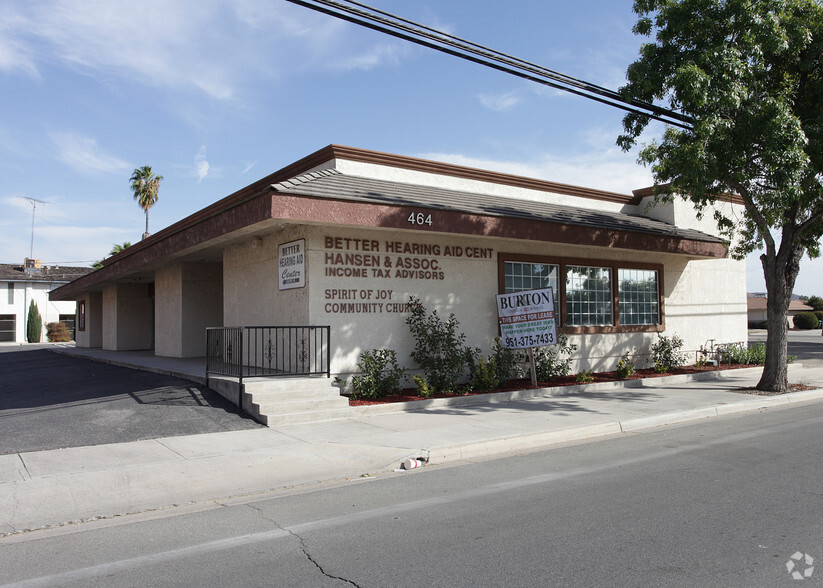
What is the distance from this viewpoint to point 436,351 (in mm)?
12547

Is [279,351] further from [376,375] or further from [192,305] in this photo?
[192,305]

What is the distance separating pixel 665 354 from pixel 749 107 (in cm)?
738

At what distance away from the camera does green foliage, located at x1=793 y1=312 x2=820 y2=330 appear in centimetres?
5972

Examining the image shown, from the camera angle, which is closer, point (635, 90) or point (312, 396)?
point (312, 396)

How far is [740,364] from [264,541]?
18114 millimetres

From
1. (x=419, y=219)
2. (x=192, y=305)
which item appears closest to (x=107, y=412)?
(x=419, y=219)

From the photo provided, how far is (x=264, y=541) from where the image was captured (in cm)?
498

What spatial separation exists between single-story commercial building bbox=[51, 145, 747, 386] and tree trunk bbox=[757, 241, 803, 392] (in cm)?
288

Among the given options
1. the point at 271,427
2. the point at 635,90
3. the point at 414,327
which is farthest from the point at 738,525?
the point at 635,90

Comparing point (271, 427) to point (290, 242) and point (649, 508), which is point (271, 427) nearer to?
point (290, 242)

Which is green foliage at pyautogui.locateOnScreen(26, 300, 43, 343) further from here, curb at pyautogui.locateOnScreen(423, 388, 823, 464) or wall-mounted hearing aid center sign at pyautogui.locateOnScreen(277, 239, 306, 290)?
curb at pyautogui.locateOnScreen(423, 388, 823, 464)

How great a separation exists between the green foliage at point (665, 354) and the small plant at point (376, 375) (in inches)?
337

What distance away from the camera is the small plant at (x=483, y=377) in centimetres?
1266

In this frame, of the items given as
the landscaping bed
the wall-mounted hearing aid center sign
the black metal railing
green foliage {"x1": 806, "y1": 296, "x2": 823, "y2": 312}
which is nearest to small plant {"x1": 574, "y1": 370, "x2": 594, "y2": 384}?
the landscaping bed
